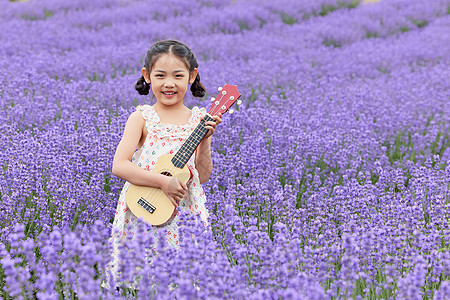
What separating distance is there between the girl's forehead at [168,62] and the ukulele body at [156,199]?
18.1 inches

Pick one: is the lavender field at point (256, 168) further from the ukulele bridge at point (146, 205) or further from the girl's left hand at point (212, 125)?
the girl's left hand at point (212, 125)

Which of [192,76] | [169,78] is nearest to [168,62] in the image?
[169,78]

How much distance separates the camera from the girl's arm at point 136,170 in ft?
8.15

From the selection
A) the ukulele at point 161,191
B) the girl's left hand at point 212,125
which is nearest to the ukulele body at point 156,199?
the ukulele at point 161,191

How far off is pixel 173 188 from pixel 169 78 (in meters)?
0.58

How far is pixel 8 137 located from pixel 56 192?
2.97 feet

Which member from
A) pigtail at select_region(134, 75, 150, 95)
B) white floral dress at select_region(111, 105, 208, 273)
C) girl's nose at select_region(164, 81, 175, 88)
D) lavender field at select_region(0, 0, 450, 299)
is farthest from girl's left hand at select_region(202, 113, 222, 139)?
pigtail at select_region(134, 75, 150, 95)

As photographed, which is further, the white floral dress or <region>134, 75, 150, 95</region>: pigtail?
<region>134, 75, 150, 95</region>: pigtail

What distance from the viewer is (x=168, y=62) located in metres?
2.64

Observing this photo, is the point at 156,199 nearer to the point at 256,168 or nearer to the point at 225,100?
the point at 225,100

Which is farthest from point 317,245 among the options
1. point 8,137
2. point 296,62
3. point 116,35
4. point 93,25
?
point 93,25

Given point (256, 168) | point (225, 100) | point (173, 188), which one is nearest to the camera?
point (173, 188)

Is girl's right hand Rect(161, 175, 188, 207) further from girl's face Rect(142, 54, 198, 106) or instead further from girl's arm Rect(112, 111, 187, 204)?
girl's face Rect(142, 54, 198, 106)

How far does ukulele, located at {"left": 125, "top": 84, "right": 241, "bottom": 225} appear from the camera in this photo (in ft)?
8.28
